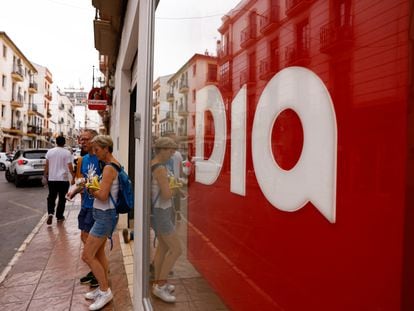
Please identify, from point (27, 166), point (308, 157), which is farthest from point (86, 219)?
point (27, 166)

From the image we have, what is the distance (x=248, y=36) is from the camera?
4.00ft

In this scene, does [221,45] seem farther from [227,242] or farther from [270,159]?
[227,242]

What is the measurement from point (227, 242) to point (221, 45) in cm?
84

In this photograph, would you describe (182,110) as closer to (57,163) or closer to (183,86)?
(183,86)

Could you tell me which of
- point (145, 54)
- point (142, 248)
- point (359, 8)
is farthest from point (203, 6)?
point (142, 248)

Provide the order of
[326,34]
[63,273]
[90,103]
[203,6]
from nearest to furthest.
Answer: [326,34] → [203,6] → [63,273] → [90,103]

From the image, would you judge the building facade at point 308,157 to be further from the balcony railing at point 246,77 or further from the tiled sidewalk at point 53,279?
the tiled sidewalk at point 53,279

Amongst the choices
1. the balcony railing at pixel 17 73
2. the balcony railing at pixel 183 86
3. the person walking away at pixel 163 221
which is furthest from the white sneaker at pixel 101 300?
the balcony railing at pixel 17 73

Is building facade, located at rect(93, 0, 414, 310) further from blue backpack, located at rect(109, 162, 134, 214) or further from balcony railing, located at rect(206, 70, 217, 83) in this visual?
blue backpack, located at rect(109, 162, 134, 214)

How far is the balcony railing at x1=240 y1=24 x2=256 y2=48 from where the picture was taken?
1178mm

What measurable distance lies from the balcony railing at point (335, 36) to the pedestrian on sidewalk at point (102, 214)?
261 cm

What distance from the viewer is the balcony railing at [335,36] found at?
29.2 inches

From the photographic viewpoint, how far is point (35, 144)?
54.4 metres

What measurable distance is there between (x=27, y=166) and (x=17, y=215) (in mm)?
6690
